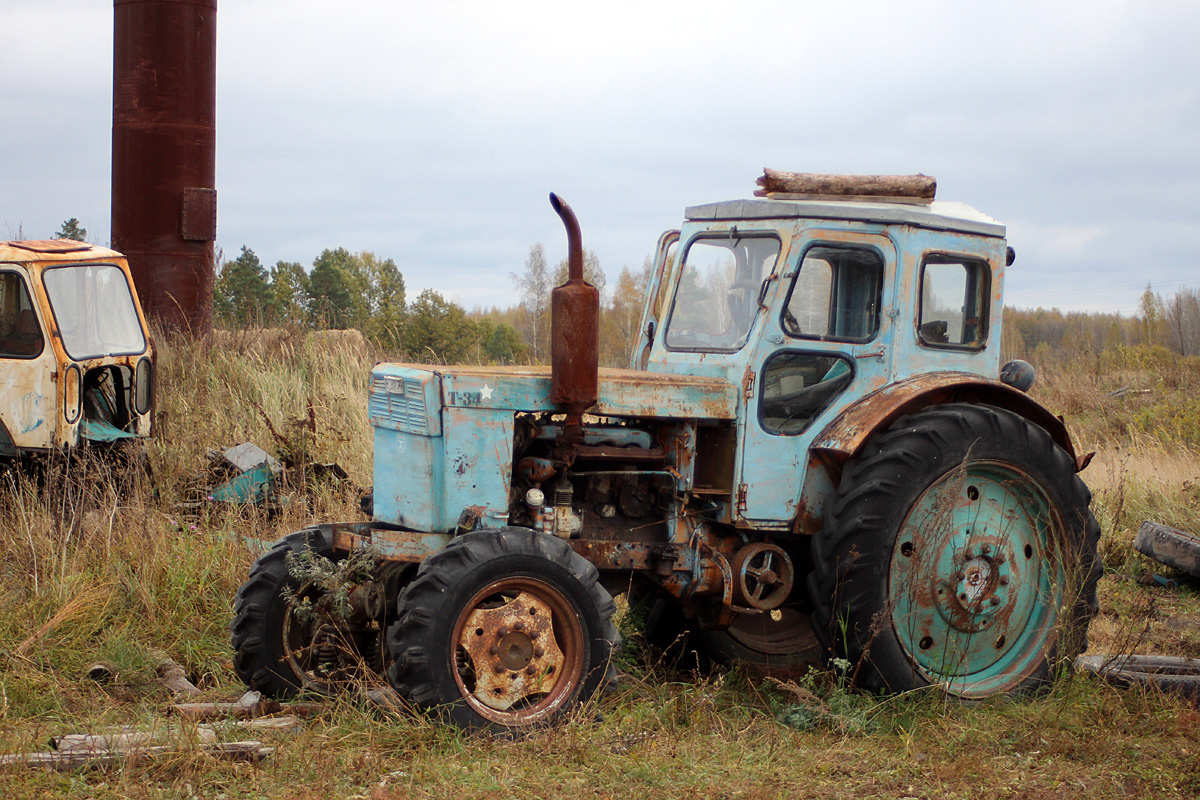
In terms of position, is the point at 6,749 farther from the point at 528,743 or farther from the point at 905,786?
the point at 905,786

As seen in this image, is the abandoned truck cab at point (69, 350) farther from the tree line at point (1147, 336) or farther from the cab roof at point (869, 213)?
the tree line at point (1147, 336)

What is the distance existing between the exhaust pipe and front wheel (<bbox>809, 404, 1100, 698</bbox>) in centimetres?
129

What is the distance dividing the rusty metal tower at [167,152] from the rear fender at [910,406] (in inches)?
381

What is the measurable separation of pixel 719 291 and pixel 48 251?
5784mm

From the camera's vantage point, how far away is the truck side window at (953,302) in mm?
5488

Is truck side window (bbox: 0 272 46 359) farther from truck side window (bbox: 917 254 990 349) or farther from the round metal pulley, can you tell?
truck side window (bbox: 917 254 990 349)

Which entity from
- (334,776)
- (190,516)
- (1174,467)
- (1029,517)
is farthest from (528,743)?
(1174,467)

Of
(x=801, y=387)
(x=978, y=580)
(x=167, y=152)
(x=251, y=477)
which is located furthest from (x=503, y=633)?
(x=167, y=152)

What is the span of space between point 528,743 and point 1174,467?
8.38 metres

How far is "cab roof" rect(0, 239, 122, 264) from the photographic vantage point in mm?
8594

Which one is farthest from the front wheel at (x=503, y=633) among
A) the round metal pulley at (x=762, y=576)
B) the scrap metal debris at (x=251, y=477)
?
the scrap metal debris at (x=251, y=477)

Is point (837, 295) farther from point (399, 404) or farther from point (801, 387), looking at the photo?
point (399, 404)

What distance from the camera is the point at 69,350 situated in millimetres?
8758

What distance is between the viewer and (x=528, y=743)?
14.4ft
